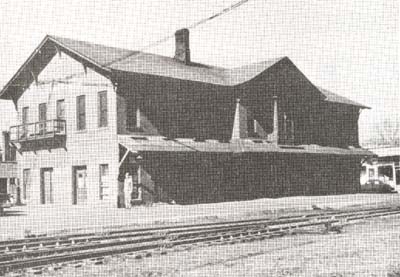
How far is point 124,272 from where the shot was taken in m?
9.62

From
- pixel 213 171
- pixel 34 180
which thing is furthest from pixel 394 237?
pixel 34 180

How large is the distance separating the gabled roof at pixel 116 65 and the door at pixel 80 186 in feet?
17.5

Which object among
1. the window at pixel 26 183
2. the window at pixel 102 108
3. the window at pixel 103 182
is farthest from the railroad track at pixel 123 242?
the window at pixel 26 183

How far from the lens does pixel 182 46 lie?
35062 millimetres

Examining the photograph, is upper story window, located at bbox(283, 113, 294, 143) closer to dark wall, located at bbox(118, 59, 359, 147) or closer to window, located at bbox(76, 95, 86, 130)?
dark wall, located at bbox(118, 59, 359, 147)

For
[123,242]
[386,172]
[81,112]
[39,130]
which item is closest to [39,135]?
[39,130]

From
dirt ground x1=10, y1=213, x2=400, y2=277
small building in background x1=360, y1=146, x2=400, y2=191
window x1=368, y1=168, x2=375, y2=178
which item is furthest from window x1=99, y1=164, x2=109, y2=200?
window x1=368, y1=168, x2=375, y2=178

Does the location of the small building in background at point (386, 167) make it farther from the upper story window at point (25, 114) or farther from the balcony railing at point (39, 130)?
the upper story window at point (25, 114)

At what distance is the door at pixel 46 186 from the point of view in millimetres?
30344

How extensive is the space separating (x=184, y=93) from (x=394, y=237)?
17.4 meters

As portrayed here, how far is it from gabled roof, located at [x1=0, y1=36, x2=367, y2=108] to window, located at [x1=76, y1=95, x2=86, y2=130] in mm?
1975

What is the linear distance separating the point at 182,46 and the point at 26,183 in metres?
12.6

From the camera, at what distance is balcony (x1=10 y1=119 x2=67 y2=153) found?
2925 centimetres

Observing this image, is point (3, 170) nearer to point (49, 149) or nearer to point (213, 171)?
point (49, 149)
